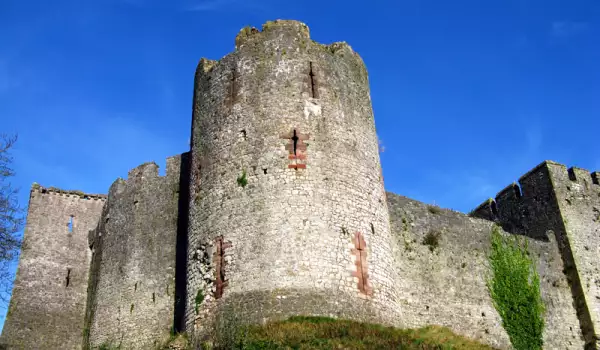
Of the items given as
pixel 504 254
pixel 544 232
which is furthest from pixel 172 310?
pixel 544 232

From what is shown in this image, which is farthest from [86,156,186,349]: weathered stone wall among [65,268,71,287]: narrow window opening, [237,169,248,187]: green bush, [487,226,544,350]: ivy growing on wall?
[487,226,544,350]: ivy growing on wall

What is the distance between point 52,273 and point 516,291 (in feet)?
53.0

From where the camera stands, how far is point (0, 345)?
23.2 meters

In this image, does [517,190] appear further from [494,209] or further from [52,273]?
[52,273]

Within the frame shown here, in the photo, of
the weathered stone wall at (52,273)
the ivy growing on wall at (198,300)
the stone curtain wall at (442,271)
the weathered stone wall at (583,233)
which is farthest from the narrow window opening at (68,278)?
the weathered stone wall at (583,233)

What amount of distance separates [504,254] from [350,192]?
28.4 ft

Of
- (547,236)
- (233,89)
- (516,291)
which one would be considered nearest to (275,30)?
(233,89)

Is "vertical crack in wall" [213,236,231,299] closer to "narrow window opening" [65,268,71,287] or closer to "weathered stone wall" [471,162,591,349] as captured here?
"narrow window opening" [65,268,71,287]

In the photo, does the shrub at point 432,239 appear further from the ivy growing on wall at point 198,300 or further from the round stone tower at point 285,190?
the ivy growing on wall at point 198,300

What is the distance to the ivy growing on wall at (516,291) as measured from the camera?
24.1 metres

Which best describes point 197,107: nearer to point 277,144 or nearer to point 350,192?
point 277,144

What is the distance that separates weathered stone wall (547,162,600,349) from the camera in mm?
25875

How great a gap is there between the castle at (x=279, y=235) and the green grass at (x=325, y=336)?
455 millimetres

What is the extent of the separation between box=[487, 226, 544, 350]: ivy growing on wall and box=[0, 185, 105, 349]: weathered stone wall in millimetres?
14324
